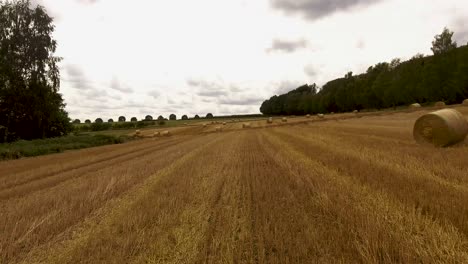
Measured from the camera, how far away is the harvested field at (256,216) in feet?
15.7

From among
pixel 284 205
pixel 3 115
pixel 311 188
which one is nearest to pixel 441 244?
pixel 284 205

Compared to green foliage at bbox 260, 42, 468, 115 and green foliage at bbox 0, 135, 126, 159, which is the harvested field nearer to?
green foliage at bbox 0, 135, 126, 159

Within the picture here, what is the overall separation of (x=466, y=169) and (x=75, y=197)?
8954mm

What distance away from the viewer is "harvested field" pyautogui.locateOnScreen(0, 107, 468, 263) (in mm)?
4785

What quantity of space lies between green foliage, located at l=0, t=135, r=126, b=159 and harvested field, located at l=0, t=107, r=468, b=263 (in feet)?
55.9

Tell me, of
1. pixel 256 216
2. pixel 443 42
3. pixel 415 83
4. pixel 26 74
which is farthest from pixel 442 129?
pixel 443 42

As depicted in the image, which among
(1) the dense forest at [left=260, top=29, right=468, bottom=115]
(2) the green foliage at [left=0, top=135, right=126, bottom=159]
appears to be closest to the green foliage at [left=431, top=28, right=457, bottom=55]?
(1) the dense forest at [left=260, top=29, right=468, bottom=115]

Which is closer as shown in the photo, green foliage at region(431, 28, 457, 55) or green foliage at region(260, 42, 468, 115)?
green foliage at region(260, 42, 468, 115)

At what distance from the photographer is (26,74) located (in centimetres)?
4062

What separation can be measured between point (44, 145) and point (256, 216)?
28.6 meters

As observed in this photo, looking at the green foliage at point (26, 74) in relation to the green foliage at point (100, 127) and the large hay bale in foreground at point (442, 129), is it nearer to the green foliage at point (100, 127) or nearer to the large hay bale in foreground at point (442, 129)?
the large hay bale in foreground at point (442, 129)

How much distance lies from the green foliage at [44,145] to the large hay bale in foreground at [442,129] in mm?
23906

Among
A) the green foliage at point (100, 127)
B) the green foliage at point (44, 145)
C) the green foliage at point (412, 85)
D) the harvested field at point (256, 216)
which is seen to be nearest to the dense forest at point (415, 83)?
the green foliage at point (412, 85)

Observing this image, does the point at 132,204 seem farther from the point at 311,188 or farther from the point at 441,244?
the point at 441,244
